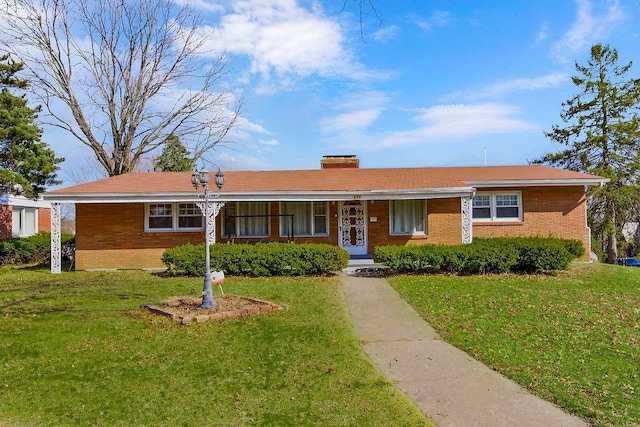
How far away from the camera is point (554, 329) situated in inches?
282

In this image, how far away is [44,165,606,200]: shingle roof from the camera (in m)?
14.7

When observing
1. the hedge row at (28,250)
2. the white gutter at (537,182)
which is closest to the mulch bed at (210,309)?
the white gutter at (537,182)

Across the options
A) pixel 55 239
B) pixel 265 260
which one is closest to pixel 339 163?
pixel 265 260

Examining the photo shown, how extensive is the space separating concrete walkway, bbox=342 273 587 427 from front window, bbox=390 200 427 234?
307 inches

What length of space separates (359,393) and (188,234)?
1231 cm

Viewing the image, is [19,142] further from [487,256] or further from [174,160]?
[487,256]

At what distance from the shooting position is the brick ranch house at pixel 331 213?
48.1 ft

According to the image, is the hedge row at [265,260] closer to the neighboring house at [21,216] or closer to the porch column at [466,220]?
the porch column at [466,220]

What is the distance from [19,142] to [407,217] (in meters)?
17.6

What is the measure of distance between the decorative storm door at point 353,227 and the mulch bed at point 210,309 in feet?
23.6

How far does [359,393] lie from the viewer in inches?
181

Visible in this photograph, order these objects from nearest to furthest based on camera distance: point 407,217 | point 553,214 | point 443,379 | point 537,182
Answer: point 443,379 < point 537,182 < point 407,217 < point 553,214

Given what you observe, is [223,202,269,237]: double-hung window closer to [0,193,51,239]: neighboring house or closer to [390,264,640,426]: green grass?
[390,264,640,426]: green grass

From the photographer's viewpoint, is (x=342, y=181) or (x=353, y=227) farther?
(x=342, y=181)
